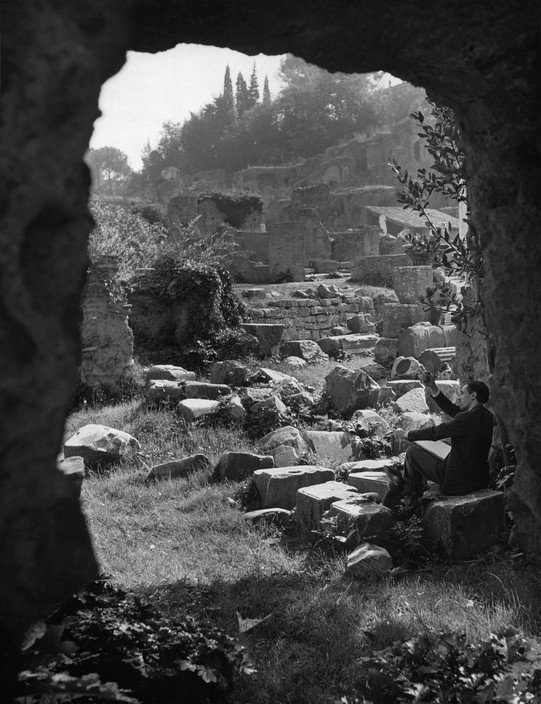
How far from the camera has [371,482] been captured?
6.49m

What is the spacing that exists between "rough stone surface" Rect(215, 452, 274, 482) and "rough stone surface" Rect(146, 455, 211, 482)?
1.05 feet

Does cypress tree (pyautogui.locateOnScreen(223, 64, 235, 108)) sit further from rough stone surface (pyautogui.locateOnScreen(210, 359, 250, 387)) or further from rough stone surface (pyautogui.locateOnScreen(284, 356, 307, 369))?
rough stone surface (pyautogui.locateOnScreen(210, 359, 250, 387))

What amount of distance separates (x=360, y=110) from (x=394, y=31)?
196 ft

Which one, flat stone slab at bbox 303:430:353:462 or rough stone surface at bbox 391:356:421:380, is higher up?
rough stone surface at bbox 391:356:421:380

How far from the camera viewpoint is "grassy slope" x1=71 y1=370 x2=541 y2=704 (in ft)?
13.3

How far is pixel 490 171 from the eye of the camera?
302 cm

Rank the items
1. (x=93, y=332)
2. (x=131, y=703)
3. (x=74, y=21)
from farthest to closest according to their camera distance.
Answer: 1. (x=93, y=332)
2. (x=131, y=703)
3. (x=74, y=21)

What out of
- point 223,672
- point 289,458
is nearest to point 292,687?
point 223,672

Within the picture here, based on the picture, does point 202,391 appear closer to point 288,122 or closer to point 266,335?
point 266,335

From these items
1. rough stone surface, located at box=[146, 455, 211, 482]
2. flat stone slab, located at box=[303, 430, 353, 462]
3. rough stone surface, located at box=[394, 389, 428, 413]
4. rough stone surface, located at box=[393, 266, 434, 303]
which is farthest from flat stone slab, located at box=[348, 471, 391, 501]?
rough stone surface, located at box=[393, 266, 434, 303]

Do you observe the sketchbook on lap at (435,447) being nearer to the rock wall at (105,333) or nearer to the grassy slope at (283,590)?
the grassy slope at (283,590)

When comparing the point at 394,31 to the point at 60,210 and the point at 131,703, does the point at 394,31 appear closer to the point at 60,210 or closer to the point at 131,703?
the point at 60,210

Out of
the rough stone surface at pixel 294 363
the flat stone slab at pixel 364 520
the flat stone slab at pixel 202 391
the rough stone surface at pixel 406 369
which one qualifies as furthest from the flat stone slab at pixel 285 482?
the rough stone surface at pixel 294 363

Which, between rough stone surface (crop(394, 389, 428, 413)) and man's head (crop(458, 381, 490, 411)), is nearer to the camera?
man's head (crop(458, 381, 490, 411))
